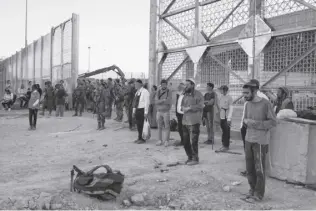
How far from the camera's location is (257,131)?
4633 millimetres

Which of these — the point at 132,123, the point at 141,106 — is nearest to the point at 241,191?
the point at 141,106

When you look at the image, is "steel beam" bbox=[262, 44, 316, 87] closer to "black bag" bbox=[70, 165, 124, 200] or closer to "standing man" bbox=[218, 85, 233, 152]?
"standing man" bbox=[218, 85, 233, 152]

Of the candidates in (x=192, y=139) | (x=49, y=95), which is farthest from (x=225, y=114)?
(x=49, y=95)

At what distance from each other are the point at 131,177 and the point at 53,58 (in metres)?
18.9

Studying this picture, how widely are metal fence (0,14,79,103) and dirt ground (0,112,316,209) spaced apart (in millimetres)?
9836

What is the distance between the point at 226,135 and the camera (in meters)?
8.02

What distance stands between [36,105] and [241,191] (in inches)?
354

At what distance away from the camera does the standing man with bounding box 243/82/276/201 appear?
4.59 m

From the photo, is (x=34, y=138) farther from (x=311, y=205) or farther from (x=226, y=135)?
(x=311, y=205)

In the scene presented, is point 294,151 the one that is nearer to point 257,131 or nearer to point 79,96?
point 257,131

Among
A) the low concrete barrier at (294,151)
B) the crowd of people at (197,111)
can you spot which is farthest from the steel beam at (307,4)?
the low concrete barrier at (294,151)

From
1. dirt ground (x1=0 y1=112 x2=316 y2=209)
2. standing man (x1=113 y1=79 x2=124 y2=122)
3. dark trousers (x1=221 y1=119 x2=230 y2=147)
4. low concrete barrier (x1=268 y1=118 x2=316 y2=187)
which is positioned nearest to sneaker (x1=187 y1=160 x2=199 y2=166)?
dirt ground (x1=0 y1=112 x2=316 y2=209)

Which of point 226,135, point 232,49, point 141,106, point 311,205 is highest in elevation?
point 232,49

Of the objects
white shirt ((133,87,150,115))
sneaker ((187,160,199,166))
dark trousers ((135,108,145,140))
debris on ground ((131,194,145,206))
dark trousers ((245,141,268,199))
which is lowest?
debris on ground ((131,194,145,206))
